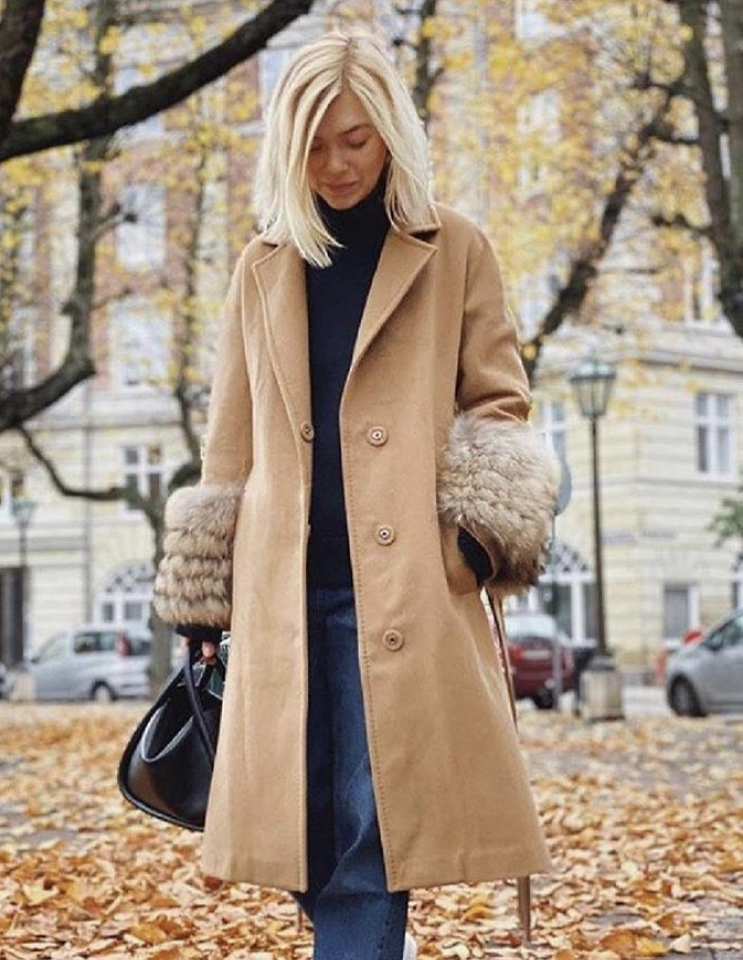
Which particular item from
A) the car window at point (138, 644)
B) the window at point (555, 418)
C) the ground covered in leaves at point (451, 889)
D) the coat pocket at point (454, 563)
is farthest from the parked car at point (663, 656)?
the coat pocket at point (454, 563)

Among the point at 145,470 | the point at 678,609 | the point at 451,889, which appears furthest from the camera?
the point at 145,470

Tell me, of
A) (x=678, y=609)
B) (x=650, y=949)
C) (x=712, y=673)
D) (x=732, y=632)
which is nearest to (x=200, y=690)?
(x=650, y=949)

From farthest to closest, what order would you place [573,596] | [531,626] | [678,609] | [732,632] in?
[573,596]
[678,609]
[531,626]
[732,632]

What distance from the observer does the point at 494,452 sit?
3.83 meters

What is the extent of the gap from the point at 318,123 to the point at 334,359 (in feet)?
1.65

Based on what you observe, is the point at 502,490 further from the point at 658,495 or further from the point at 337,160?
the point at 658,495

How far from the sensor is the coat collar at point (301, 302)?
3850 mm

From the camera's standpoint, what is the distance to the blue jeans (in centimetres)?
365

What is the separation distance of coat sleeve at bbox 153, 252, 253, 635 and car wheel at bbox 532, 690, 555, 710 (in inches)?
920

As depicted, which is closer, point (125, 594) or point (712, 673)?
point (712, 673)

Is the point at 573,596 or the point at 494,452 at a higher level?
the point at 494,452

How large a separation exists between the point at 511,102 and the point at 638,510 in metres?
15.7

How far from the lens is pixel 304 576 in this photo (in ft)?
12.3

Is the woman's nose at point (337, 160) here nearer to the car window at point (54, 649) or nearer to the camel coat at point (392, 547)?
the camel coat at point (392, 547)
